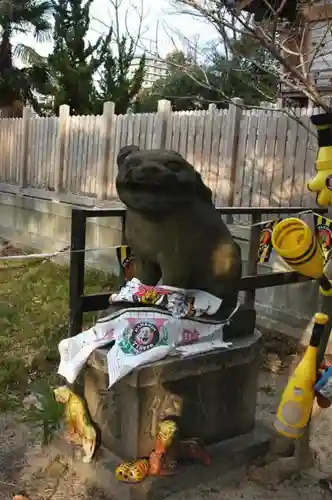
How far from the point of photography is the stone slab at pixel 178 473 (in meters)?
2.71

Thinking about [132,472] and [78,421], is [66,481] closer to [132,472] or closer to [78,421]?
[78,421]

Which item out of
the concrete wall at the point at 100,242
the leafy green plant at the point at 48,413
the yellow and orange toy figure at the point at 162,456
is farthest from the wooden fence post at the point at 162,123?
the yellow and orange toy figure at the point at 162,456

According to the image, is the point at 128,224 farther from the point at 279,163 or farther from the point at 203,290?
the point at 279,163

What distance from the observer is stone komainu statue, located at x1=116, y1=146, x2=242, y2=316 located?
263 cm

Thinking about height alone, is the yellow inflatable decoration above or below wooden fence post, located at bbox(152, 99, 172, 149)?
below

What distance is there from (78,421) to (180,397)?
0.56m

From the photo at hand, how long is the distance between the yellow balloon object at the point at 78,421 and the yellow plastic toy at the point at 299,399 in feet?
3.12

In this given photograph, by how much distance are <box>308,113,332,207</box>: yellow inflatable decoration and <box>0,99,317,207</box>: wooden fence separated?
6.44 ft

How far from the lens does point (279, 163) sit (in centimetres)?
539

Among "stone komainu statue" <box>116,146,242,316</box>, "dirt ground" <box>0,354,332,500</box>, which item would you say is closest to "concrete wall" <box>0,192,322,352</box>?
"stone komainu statue" <box>116,146,242,316</box>

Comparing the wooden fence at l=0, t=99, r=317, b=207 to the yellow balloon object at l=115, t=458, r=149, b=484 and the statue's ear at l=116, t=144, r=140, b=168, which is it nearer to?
the statue's ear at l=116, t=144, r=140, b=168

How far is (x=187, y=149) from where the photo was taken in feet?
20.9

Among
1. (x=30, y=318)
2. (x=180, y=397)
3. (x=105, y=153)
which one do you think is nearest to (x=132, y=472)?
(x=180, y=397)

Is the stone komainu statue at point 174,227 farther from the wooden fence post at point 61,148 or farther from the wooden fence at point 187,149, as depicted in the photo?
the wooden fence post at point 61,148
